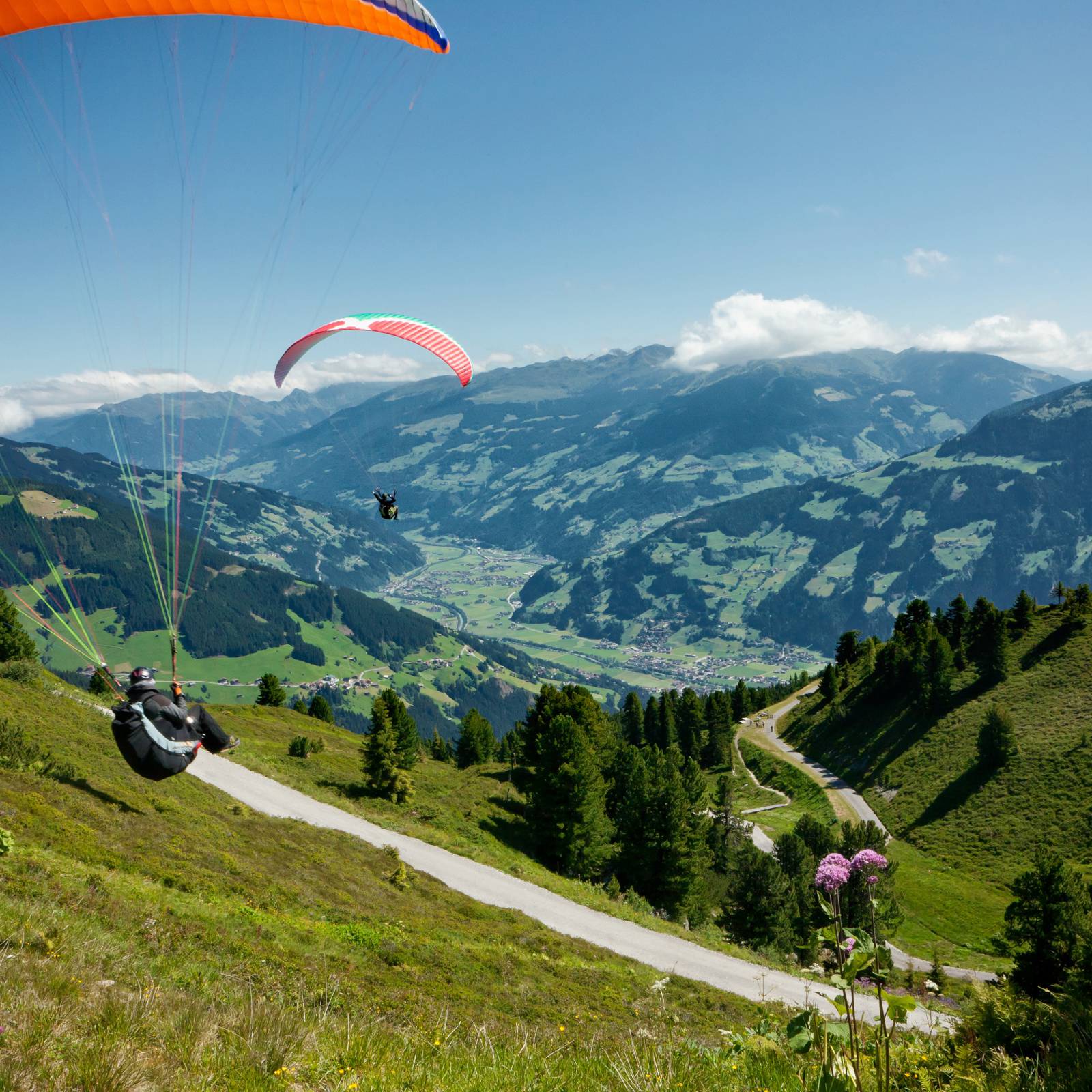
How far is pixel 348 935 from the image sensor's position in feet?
58.2

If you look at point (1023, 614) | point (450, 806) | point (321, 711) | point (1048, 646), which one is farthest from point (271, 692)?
point (1023, 614)

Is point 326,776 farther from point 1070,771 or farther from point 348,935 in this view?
point 1070,771

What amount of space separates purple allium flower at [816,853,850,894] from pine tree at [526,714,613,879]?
4024cm

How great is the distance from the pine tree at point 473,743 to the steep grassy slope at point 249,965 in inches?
1982

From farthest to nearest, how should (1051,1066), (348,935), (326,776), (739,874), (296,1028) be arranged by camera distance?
(326,776), (739,874), (348,935), (296,1028), (1051,1066)

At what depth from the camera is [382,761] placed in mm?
43938

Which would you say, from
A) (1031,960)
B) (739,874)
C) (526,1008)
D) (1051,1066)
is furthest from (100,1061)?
(739,874)

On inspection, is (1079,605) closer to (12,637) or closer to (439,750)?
(439,750)

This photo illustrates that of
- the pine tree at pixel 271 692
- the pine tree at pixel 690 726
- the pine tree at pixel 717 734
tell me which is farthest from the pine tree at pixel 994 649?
the pine tree at pixel 271 692

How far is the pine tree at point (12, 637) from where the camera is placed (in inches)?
1793

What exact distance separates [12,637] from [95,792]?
109 feet

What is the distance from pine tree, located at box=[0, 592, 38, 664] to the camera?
4553 cm

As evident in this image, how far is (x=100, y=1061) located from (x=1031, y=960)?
135ft

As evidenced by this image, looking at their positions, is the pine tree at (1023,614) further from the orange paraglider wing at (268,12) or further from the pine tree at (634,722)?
the orange paraglider wing at (268,12)
